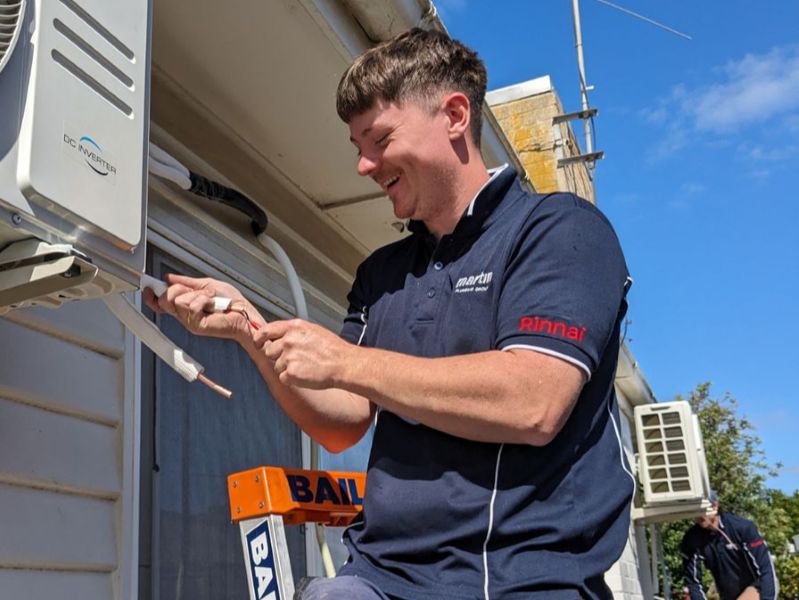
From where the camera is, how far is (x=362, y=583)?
1.58 metres

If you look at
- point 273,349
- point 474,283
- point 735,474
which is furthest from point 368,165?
point 735,474

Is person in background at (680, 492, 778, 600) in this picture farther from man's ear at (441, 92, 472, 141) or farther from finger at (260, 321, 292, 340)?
finger at (260, 321, 292, 340)

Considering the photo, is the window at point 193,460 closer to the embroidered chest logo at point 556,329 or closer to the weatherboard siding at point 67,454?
the weatherboard siding at point 67,454

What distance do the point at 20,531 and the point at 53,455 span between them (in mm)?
202

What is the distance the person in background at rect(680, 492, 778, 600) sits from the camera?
337 inches

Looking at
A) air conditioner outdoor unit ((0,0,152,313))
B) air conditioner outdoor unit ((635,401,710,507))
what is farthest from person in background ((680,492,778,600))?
air conditioner outdoor unit ((0,0,152,313))

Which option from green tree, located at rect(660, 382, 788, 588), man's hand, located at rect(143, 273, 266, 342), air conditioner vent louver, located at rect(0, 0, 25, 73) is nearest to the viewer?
air conditioner vent louver, located at rect(0, 0, 25, 73)

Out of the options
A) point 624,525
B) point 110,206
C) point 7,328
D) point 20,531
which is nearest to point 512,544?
point 624,525

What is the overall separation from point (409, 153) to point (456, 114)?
0.16m

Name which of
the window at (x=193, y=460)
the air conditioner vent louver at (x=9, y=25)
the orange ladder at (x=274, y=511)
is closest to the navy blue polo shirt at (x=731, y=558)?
the window at (x=193, y=460)

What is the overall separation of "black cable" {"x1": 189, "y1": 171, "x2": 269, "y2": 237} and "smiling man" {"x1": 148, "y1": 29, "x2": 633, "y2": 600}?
111 cm

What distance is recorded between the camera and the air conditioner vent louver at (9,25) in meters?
1.40

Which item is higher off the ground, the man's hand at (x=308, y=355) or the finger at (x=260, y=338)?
the finger at (x=260, y=338)

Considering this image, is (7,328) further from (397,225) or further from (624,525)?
(397,225)
